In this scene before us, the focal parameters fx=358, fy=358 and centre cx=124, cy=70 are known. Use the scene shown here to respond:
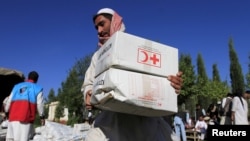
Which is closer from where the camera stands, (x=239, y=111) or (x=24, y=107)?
(x=24, y=107)

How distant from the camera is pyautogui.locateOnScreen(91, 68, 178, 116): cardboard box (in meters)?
2.20

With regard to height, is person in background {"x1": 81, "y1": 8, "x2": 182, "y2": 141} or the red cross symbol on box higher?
the red cross symbol on box

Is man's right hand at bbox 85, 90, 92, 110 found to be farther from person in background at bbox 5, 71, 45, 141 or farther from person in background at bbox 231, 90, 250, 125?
person in background at bbox 231, 90, 250, 125

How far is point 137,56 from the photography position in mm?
2326

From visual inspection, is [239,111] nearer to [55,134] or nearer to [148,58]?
[55,134]

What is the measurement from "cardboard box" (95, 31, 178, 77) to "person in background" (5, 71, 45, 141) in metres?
4.21

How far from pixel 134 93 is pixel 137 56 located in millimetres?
255

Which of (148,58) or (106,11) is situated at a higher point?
(106,11)

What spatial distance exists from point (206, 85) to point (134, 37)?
4454 centimetres

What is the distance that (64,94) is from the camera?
42.0 m

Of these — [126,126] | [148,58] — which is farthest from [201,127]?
[148,58]

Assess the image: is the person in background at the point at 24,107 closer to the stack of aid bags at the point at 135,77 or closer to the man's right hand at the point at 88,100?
the man's right hand at the point at 88,100

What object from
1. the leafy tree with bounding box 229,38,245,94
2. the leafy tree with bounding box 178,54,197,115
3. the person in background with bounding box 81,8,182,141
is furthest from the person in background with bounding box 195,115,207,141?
the leafy tree with bounding box 229,38,245,94

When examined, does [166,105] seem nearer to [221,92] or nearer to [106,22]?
[106,22]
